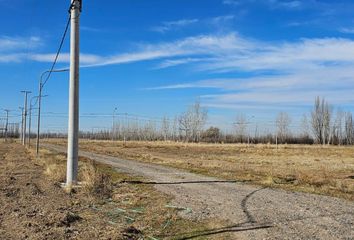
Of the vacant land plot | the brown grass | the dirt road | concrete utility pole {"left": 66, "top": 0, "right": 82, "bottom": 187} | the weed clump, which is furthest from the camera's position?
concrete utility pole {"left": 66, "top": 0, "right": 82, "bottom": 187}

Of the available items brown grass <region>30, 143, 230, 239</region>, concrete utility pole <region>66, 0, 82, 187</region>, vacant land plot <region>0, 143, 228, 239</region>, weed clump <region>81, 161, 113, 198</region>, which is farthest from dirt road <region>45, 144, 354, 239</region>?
concrete utility pole <region>66, 0, 82, 187</region>

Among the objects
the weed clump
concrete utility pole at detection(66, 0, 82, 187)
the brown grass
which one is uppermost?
concrete utility pole at detection(66, 0, 82, 187)

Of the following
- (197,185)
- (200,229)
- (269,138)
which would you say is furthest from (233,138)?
(200,229)

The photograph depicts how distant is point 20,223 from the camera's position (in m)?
8.79

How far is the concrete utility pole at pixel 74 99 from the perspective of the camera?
16.0 meters

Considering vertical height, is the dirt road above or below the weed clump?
below

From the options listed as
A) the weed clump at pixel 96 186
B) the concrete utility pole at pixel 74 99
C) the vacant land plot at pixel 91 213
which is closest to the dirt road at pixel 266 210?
the vacant land plot at pixel 91 213

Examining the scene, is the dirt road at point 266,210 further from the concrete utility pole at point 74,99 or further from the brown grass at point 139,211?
the concrete utility pole at point 74,99

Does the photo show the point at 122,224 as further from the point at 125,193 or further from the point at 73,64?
the point at 73,64

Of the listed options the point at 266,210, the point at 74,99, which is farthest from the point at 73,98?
the point at 266,210

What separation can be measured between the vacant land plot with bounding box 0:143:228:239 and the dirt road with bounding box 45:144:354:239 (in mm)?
596

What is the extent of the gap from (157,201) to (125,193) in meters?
2.08

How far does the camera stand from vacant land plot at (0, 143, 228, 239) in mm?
8180

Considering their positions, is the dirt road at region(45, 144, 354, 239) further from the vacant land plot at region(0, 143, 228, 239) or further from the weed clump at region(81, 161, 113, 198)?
the weed clump at region(81, 161, 113, 198)
